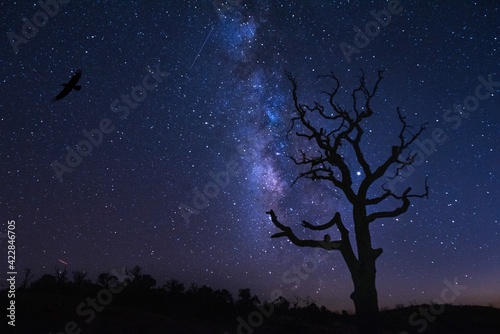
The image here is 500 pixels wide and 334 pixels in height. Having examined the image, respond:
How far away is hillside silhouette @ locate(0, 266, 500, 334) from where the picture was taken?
10.1 metres

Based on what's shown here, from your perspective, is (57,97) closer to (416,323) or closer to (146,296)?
(146,296)

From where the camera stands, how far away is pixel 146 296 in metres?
14.0

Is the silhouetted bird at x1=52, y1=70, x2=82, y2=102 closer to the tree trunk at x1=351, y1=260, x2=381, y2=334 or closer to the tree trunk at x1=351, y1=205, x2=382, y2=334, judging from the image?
the tree trunk at x1=351, y1=205, x2=382, y2=334

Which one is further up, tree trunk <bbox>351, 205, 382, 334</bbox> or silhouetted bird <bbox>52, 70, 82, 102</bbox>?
silhouetted bird <bbox>52, 70, 82, 102</bbox>

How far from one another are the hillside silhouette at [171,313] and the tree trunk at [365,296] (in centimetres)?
122

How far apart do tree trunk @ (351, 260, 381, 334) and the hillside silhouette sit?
122 centimetres

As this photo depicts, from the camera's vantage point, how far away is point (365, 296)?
40.9 ft

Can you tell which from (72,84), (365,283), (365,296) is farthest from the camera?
(365,283)

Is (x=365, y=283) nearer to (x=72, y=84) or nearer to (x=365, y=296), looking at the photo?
(x=365, y=296)

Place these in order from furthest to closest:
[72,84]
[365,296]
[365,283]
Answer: [365,283]
[365,296]
[72,84]

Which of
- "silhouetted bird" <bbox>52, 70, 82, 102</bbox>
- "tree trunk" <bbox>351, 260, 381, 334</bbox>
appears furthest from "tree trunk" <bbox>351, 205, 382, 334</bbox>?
"silhouetted bird" <bbox>52, 70, 82, 102</bbox>

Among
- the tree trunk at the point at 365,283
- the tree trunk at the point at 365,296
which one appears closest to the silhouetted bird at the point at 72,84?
the tree trunk at the point at 365,283

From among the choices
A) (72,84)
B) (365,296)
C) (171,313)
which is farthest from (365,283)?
(72,84)

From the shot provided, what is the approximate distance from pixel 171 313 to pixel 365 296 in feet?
23.0
